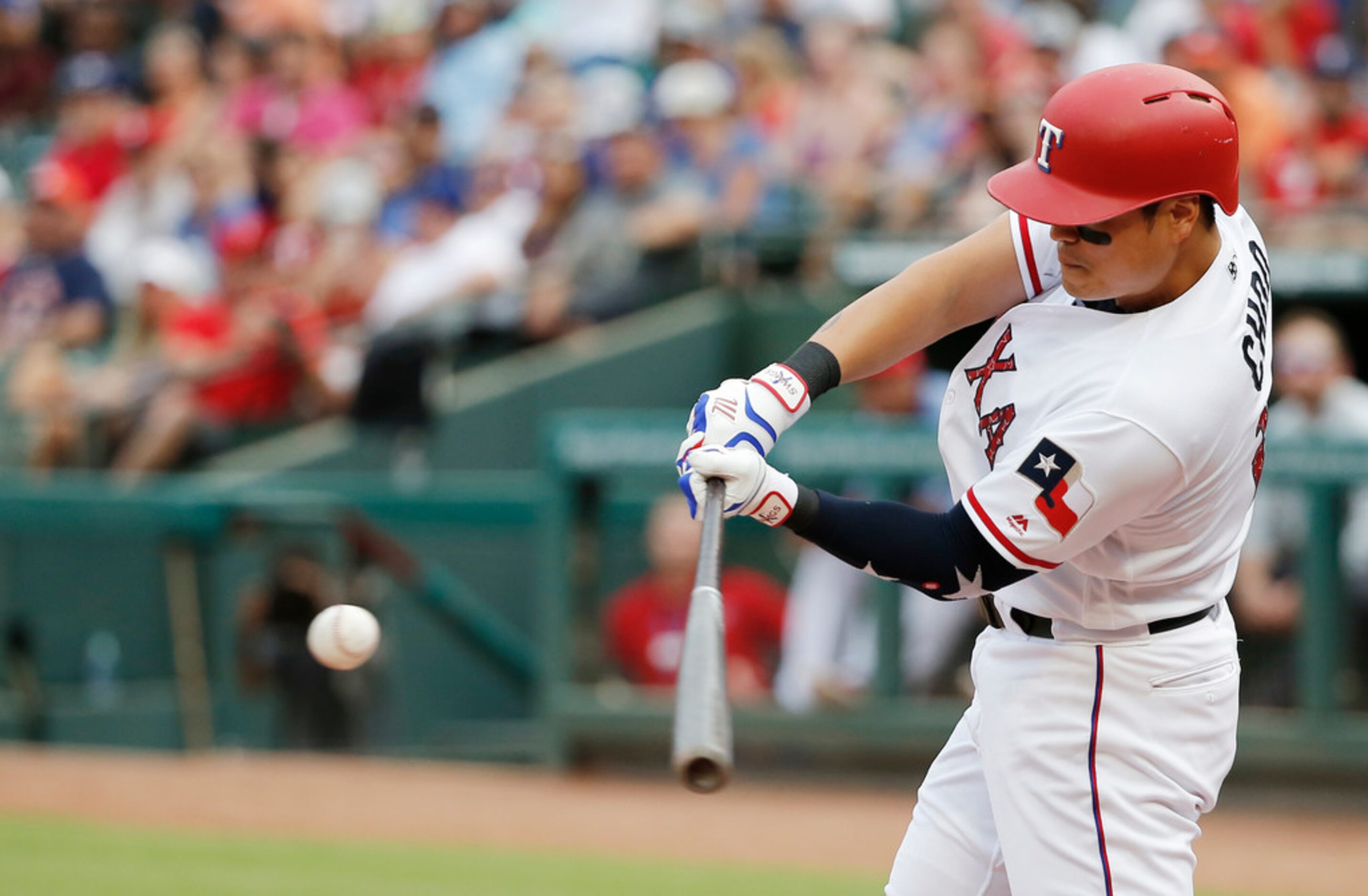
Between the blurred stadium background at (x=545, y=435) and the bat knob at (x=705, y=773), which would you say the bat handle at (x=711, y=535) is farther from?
the blurred stadium background at (x=545, y=435)

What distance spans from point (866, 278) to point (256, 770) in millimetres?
3293

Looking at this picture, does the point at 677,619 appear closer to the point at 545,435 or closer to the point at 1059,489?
the point at 545,435

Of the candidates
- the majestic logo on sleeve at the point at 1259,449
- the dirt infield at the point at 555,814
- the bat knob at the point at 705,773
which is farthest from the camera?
the dirt infield at the point at 555,814

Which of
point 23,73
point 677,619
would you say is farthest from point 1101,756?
point 23,73

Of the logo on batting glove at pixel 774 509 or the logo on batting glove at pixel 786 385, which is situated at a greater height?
the logo on batting glove at pixel 786 385

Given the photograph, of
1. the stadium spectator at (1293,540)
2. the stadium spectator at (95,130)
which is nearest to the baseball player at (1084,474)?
the stadium spectator at (1293,540)

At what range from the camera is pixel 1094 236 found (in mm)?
2658

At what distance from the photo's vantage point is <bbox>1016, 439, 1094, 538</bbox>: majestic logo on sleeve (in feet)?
8.48

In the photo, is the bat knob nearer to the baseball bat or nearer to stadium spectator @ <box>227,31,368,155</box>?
the baseball bat

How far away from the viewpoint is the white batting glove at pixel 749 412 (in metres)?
2.75

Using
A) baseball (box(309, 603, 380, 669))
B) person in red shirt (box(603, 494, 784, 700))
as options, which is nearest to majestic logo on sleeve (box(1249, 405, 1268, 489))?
baseball (box(309, 603, 380, 669))

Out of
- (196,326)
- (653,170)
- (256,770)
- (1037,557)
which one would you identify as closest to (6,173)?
(196,326)

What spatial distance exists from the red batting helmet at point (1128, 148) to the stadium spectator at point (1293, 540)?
12.6 ft

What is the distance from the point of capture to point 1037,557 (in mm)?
2637
